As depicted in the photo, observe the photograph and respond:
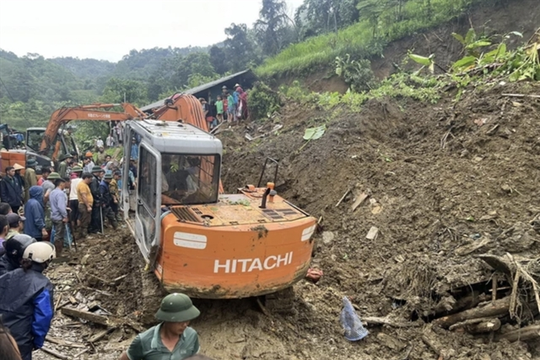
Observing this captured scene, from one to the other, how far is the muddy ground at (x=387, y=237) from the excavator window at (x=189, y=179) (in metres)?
1.28

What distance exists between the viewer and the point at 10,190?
7.73m

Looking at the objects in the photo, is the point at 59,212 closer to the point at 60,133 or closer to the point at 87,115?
the point at 87,115

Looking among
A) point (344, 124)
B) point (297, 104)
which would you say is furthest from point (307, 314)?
point (297, 104)

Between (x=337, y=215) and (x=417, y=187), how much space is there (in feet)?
4.85

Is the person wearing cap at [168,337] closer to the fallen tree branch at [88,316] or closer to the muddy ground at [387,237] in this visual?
the muddy ground at [387,237]

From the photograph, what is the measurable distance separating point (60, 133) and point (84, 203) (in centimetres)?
617

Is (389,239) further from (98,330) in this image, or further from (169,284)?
(98,330)

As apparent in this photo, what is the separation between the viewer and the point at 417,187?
23.0 feet

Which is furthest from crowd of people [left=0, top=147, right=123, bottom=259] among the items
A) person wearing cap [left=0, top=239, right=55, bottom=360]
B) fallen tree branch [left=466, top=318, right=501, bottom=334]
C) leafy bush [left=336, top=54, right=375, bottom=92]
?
leafy bush [left=336, top=54, right=375, bottom=92]

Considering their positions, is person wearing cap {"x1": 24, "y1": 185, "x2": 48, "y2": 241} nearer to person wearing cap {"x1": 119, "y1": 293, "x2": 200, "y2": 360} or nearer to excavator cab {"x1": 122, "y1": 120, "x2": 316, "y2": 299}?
excavator cab {"x1": 122, "y1": 120, "x2": 316, "y2": 299}

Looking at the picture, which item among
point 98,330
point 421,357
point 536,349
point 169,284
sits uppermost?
point 169,284

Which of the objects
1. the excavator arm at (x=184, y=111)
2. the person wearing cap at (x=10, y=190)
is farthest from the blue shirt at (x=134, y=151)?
the person wearing cap at (x=10, y=190)

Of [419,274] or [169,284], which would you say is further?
[419,274]

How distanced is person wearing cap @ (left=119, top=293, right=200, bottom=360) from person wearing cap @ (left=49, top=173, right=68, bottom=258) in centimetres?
504
